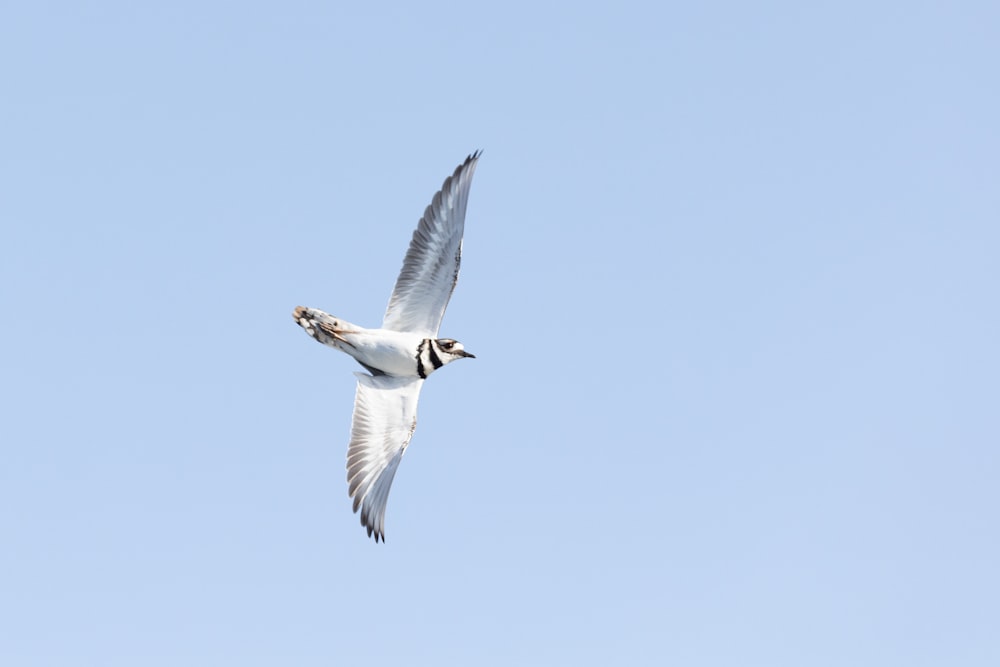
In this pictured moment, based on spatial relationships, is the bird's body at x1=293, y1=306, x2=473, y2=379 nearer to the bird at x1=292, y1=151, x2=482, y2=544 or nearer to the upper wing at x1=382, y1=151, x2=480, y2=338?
the bird at x1=292, y1=151, x2=482, y2=544

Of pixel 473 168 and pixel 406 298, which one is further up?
pixel 473 168

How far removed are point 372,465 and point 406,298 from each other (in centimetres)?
478

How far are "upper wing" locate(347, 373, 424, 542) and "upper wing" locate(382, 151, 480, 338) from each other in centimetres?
187

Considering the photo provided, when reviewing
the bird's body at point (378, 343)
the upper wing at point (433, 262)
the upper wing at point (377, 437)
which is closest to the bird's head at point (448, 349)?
the bird's body at point (378, 343)

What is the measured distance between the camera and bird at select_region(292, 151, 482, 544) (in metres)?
29.4

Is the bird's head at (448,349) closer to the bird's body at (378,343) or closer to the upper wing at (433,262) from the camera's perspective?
the bird's body at (378,343)

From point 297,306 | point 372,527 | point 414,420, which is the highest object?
point 297,306

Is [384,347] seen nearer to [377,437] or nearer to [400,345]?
[400,345]

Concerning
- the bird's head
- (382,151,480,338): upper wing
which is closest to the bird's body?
the bird's head

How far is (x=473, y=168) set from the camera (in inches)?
1163

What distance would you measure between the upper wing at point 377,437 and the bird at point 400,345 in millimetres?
28

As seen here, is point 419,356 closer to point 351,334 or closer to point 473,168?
point 351,334

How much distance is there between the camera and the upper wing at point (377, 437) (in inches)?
1204

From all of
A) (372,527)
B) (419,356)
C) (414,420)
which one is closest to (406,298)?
(419,356)
